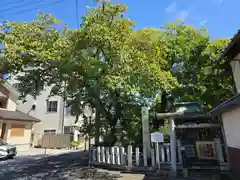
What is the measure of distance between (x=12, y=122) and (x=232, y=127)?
21.0 meters

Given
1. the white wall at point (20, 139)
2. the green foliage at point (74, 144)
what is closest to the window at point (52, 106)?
the white wall at point (20, 139)

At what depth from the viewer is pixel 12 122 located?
2066 centimetres

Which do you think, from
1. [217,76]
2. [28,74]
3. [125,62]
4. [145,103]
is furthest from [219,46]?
[28,74]

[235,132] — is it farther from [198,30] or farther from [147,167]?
[198,30]

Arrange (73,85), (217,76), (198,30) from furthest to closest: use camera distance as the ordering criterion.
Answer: (198,30) → (217,76) → (73,85)

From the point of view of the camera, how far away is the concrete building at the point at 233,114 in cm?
663

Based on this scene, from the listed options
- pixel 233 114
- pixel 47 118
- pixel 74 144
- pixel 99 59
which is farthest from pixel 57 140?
pixel 233 114

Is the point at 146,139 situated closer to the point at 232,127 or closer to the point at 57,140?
the point at 232,127

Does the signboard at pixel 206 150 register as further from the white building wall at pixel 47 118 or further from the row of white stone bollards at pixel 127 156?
the white building wall at pixel 47 118

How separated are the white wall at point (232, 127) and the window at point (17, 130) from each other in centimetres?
2076

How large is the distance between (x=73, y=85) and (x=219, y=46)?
10.3 meters

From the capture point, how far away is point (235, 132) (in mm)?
7051

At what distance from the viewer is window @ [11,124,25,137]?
20.8m

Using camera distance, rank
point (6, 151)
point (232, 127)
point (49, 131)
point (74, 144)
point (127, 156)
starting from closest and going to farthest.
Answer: point (232, 127) < point (127, 156) < point (6, 151) < point (74, 144) < point (49, 131)
